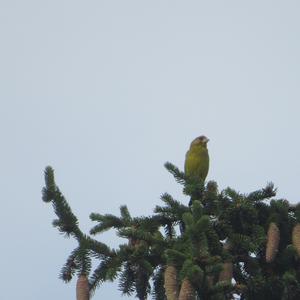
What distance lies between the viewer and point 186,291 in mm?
3172

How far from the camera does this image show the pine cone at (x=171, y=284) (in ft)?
11.1

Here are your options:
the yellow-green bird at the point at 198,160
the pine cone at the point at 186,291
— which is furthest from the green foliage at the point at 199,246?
the yellow-green bird at the point at 198,160

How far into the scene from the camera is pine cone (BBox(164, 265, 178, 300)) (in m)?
3.38

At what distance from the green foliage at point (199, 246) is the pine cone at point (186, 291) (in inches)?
1.4

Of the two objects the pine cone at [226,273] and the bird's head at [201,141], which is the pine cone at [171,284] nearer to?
the pine cone at [226,273]

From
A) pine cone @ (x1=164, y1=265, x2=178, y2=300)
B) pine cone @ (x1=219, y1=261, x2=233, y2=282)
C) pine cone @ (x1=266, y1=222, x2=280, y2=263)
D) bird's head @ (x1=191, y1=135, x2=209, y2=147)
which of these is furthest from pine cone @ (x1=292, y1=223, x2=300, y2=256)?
bird's head @ (x1=191, y1=135, x2=209, y2=147)

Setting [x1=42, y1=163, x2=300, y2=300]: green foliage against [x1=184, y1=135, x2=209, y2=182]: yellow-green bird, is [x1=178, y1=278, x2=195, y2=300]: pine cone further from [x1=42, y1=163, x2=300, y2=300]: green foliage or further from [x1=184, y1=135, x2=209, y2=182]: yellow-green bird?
[x1=184, y1=135, x2=209, y2=182]: yellow-green bird

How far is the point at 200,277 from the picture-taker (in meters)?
3.29

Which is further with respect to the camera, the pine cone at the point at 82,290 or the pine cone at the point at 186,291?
the pine cone at the point at 82,290

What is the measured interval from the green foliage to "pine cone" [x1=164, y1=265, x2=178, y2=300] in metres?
0.05

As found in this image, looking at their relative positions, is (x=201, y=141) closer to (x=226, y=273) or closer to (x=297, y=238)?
(x=297, y=238)

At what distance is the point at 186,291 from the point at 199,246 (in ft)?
1.04

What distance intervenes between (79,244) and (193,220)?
1.02m

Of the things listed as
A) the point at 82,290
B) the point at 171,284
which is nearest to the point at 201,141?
the point at 82,290
